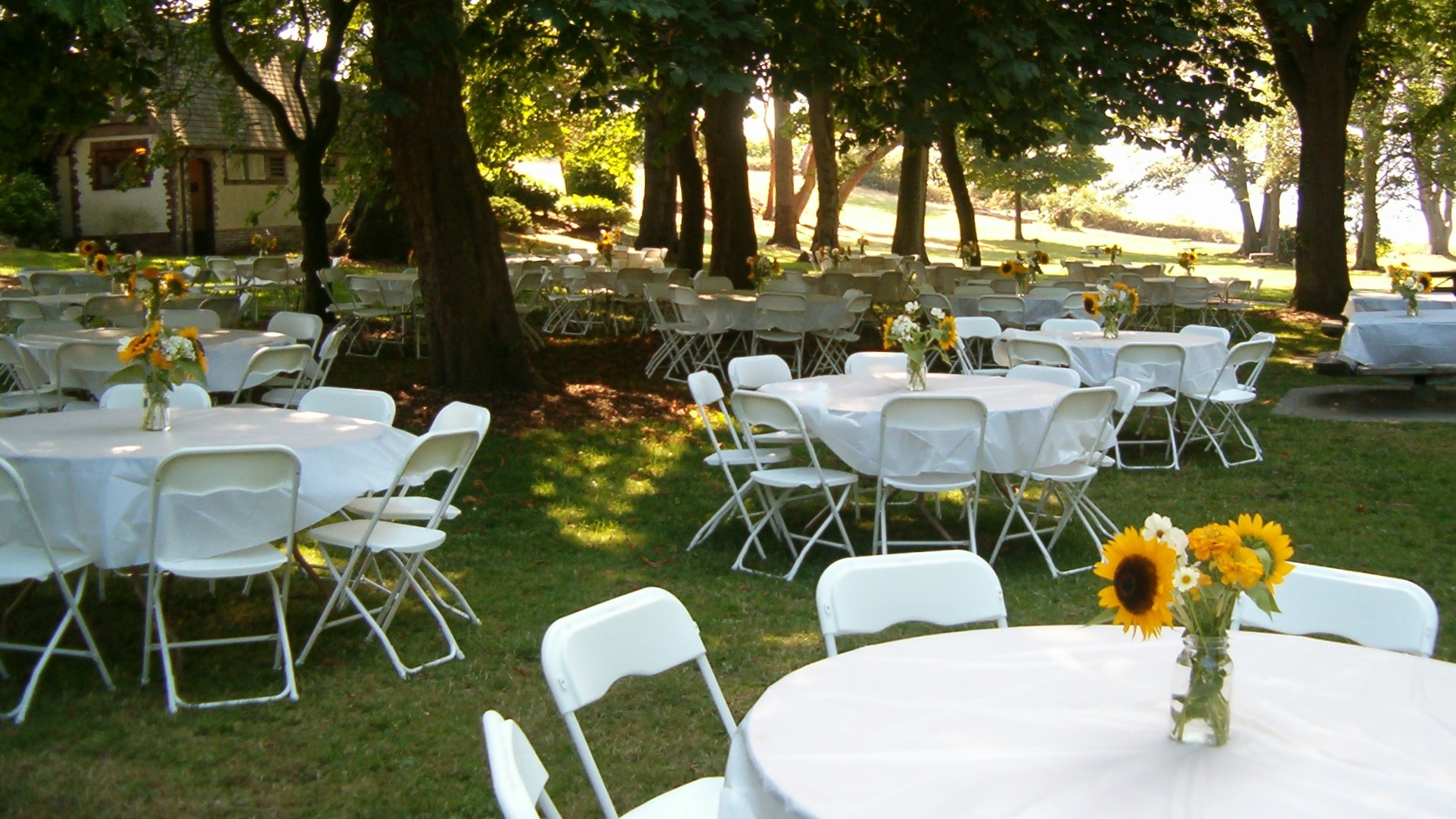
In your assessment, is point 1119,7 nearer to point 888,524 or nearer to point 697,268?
point 888,524

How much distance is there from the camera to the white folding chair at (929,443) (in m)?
6.17

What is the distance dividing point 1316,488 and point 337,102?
10.3m

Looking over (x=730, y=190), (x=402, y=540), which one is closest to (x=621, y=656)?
(x=402, y=540)

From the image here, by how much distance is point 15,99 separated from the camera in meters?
8.45

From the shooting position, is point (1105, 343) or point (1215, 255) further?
point (1215, 255)

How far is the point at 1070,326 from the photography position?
411 inches

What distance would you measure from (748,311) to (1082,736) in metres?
9.93

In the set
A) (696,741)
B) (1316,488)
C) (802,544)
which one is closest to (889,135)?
(1316,488)

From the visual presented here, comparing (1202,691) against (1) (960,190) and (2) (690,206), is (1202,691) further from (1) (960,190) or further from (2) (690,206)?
(1) (960,190)

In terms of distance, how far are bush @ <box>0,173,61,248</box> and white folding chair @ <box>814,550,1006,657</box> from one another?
2998 cm

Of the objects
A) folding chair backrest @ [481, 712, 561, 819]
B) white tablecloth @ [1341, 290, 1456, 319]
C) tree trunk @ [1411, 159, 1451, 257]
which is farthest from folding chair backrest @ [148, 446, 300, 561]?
tree trunk @ [1411, 159, 1451, 257]

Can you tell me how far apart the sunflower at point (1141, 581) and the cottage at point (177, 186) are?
30.9 m

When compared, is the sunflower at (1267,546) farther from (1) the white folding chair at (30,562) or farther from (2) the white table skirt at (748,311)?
(2) the white table skirt at (748,311)

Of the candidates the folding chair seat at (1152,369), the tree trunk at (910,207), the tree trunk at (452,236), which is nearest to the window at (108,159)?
the tree trunk at (910,207)
